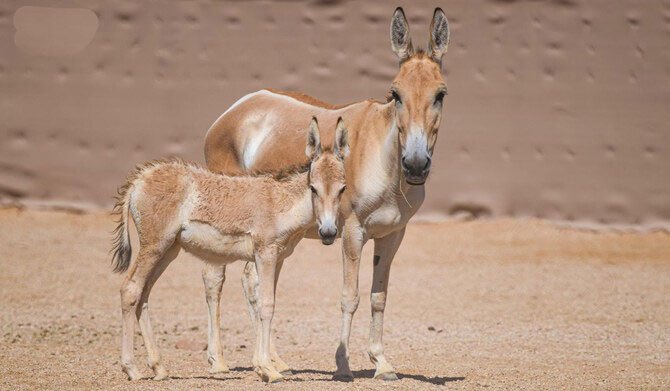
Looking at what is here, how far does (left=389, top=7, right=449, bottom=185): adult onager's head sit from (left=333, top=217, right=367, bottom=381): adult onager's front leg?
0.70 meters

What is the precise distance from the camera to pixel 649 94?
60.5 feet

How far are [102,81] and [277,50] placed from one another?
2.89m

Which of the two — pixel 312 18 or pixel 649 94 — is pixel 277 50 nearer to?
pixel 312 18

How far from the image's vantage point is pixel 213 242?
8750mm

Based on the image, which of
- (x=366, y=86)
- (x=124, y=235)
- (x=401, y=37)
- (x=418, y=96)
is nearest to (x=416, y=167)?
(x=418, y=96)

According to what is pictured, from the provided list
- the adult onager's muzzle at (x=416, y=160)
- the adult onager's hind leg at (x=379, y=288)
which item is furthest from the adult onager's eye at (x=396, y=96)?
the adult onager's hind leg at (x=379, y=288)

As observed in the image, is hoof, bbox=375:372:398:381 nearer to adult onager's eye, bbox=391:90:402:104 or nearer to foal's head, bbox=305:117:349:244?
foal's head, bbox=305:117:349:244

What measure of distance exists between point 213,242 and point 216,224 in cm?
14

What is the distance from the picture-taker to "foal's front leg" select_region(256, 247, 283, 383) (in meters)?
8.57

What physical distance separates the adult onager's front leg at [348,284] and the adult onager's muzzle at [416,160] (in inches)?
27.8

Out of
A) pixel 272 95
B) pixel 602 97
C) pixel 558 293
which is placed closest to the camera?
pixel 272 95

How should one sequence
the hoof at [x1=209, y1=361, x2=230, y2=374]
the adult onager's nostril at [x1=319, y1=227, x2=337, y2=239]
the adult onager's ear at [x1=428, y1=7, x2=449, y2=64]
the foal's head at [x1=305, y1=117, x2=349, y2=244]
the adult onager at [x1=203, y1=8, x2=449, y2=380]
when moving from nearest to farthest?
the adult onager's nostril at [x1=319, y1=227, x2=337, y2=239] → the foal's head at [x1=305, y1=117, x2=349, y2=244] → the adult onager at [x1=203, y1=8, x2=449, y2=380] → the adult onager's ear at [x1=428, y1=7, x2=449, y2=64] → the hoof at [x1=209, y1=361, x2=230, y2=374]

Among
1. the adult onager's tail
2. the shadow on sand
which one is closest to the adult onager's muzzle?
the shadow on sand

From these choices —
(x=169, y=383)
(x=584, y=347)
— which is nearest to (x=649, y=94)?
(x=584, y=347)
